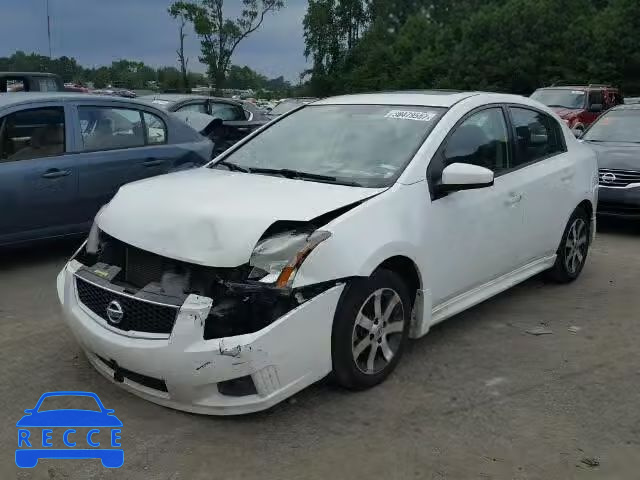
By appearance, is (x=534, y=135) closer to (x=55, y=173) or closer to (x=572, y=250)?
(x=572, y=250)

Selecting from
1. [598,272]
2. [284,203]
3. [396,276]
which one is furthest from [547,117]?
[284,203]

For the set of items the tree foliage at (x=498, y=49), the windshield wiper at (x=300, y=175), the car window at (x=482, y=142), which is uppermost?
the tree foliage at (x=498, y=49)

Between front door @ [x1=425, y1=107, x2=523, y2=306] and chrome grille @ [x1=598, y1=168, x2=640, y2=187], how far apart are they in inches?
143

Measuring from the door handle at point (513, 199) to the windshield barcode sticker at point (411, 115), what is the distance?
0.83 metres

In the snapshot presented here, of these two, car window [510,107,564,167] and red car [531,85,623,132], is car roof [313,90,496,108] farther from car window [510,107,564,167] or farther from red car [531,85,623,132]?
red car [531,85,623,132]

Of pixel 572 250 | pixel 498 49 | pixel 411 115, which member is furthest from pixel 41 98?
pixel 498 49

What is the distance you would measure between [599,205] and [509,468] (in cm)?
571

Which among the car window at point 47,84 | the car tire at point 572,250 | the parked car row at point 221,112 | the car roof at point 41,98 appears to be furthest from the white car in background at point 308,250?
the parked car row at point 221,112

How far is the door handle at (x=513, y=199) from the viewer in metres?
4.66

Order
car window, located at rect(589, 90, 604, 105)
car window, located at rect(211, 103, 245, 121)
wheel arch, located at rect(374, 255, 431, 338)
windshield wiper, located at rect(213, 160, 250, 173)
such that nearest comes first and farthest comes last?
wheel arch, located at rect(374, 255, 431, 338) < windshield wiper, located at rect(213, 160, 250, 173) < car window, located at rect(211, 103, 245, 121) < car window, located at rect(589, 90, 604, 105)

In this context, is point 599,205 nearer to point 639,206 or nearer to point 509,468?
point 639,206

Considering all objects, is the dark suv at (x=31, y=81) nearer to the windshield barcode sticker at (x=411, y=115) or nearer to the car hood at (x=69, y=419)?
the windshield barcode sticker at (x=411, y=115)

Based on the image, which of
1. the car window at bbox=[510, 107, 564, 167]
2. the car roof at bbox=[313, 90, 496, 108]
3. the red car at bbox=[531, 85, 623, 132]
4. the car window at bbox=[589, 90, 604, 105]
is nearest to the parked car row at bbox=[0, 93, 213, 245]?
the car roof at bbox=[313, 90, 496, 108]

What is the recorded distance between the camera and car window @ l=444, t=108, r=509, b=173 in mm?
4352
